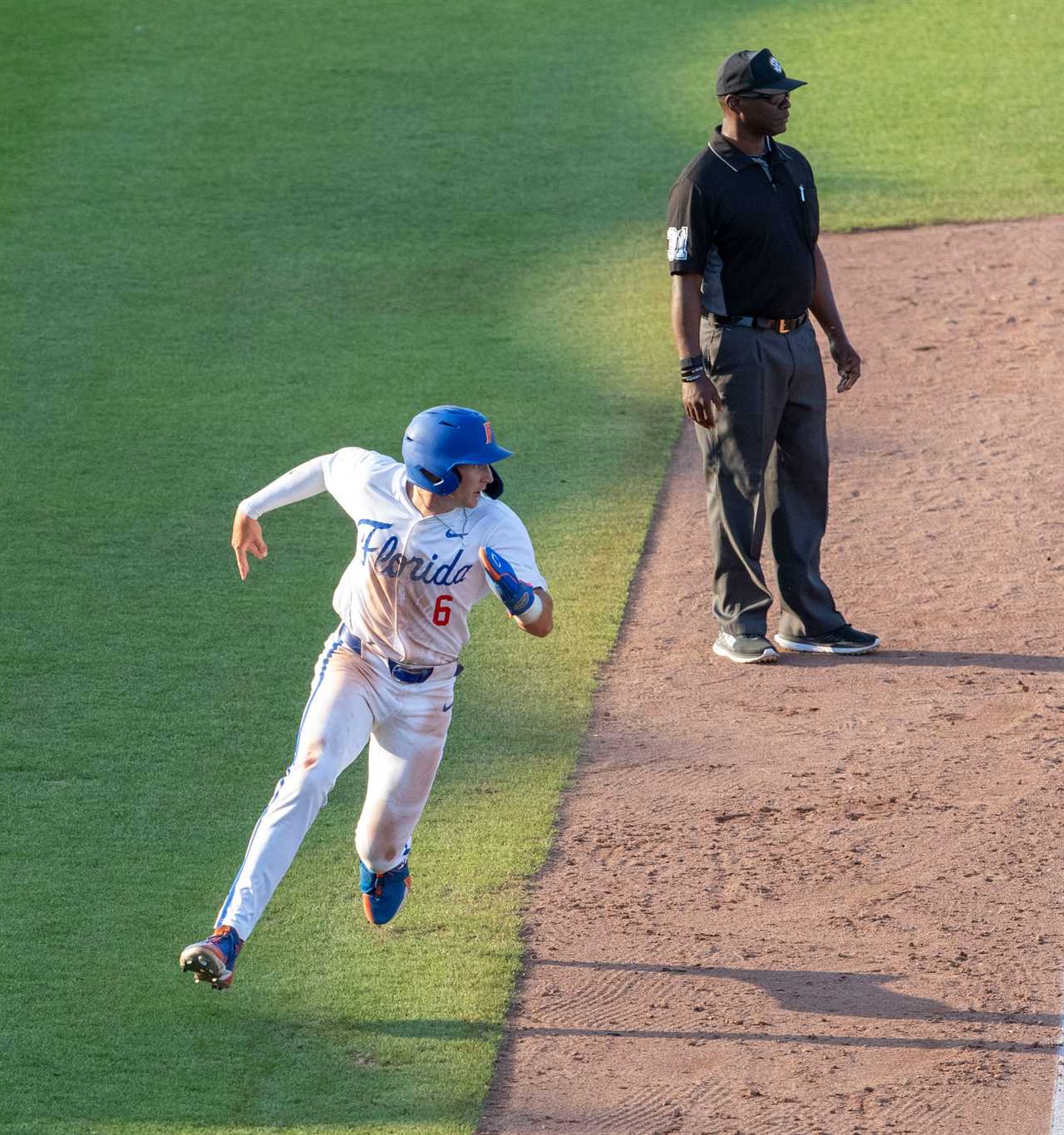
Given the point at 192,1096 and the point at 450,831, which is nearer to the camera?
the point at 192,1096

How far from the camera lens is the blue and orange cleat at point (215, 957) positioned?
173 inches

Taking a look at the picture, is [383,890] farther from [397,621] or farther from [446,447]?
[446,447]

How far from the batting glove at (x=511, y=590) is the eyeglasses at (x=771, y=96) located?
102 inches

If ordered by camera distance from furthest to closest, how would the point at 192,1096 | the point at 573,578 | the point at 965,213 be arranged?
the point at 965,213, the point at 573,578, the point at 192,1096

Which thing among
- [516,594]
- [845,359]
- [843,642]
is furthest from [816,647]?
[516,594]

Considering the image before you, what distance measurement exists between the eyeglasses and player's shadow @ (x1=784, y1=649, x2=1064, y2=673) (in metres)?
2.21

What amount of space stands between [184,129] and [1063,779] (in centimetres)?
832

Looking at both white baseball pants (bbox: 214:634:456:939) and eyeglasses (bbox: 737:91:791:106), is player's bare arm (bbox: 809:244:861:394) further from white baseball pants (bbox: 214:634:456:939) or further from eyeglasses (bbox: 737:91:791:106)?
white baseball pants (bbox: 214:634:456:939)

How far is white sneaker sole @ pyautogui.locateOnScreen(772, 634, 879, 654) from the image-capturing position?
7039 mm

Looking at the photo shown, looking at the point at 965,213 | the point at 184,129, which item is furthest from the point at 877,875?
the point at 184,129

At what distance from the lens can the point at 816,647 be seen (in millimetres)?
7094

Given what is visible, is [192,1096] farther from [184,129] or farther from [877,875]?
[184,129]

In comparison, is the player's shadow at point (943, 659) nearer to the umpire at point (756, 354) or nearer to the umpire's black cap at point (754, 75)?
the umpire at point (756, 354)

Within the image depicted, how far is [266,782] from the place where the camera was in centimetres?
614
